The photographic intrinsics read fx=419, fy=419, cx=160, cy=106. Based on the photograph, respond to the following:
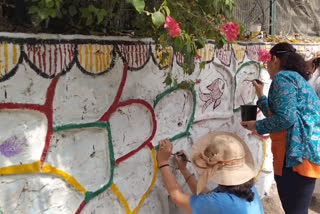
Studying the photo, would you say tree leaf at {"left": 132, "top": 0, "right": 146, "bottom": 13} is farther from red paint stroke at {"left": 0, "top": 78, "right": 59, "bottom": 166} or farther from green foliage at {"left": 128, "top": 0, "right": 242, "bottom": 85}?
red paint stroke at {"left": 0, "top": 78, "right": 59, "bottom": 166}

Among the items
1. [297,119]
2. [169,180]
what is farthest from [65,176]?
[297,119]

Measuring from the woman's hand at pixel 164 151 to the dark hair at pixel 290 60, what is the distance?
1044 mm

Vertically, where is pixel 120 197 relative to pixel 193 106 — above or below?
below

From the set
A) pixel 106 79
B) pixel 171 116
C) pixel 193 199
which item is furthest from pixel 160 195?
pixel 106 79

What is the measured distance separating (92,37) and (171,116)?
942mm

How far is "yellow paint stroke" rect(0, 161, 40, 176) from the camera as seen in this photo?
79.0 inches

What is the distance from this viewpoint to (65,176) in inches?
89.9

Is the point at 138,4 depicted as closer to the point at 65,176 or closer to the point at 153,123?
the point at 65,176

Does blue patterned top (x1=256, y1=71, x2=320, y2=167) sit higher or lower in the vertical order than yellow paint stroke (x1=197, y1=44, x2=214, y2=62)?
lower

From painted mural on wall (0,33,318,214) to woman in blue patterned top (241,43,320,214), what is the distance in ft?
2.14

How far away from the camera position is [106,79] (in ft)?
8.10

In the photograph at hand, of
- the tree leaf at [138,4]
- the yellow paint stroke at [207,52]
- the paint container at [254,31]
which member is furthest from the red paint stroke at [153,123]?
the paint container at [254,31]

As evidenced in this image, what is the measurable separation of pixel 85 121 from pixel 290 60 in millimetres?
1591

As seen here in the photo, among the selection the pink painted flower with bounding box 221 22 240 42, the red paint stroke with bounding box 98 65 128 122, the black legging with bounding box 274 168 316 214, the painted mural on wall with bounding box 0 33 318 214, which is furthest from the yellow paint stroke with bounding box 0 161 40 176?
the black legging with bounding box 274 168 316 214
